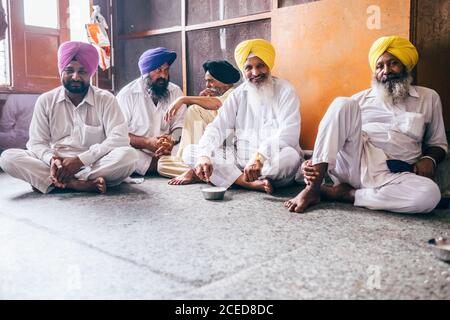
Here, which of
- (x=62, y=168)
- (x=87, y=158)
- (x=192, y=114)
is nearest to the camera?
(x=62, y=168)

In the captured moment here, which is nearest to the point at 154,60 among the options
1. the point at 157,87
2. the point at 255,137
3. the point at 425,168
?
the point at 157,87

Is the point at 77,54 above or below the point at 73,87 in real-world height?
above

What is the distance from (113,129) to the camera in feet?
12.1

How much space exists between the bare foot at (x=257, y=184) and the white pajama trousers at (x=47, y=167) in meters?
0.96

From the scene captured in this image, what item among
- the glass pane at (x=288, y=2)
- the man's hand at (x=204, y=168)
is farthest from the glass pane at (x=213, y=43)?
the man's hand at (x=204, y=168)

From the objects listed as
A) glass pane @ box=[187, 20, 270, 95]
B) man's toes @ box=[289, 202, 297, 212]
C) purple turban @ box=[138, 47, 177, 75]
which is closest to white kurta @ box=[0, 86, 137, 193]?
purple turban @ box=[138, 47, 177, 75]

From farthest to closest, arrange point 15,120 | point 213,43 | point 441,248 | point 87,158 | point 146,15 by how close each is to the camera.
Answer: point 146,15
point 15,120
point 213,43
point 87,158
point 441,248

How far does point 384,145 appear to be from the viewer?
305 cm

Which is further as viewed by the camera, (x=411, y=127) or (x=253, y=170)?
(x=253, y=170)

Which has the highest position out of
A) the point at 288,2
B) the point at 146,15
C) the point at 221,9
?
the point at 146,15

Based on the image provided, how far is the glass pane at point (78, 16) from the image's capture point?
6.30 meters

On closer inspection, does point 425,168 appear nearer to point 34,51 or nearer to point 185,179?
point 185,179

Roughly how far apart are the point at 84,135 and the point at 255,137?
1534 millimetres

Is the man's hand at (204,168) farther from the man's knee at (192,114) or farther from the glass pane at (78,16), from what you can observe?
the glass pane at (78,16)
